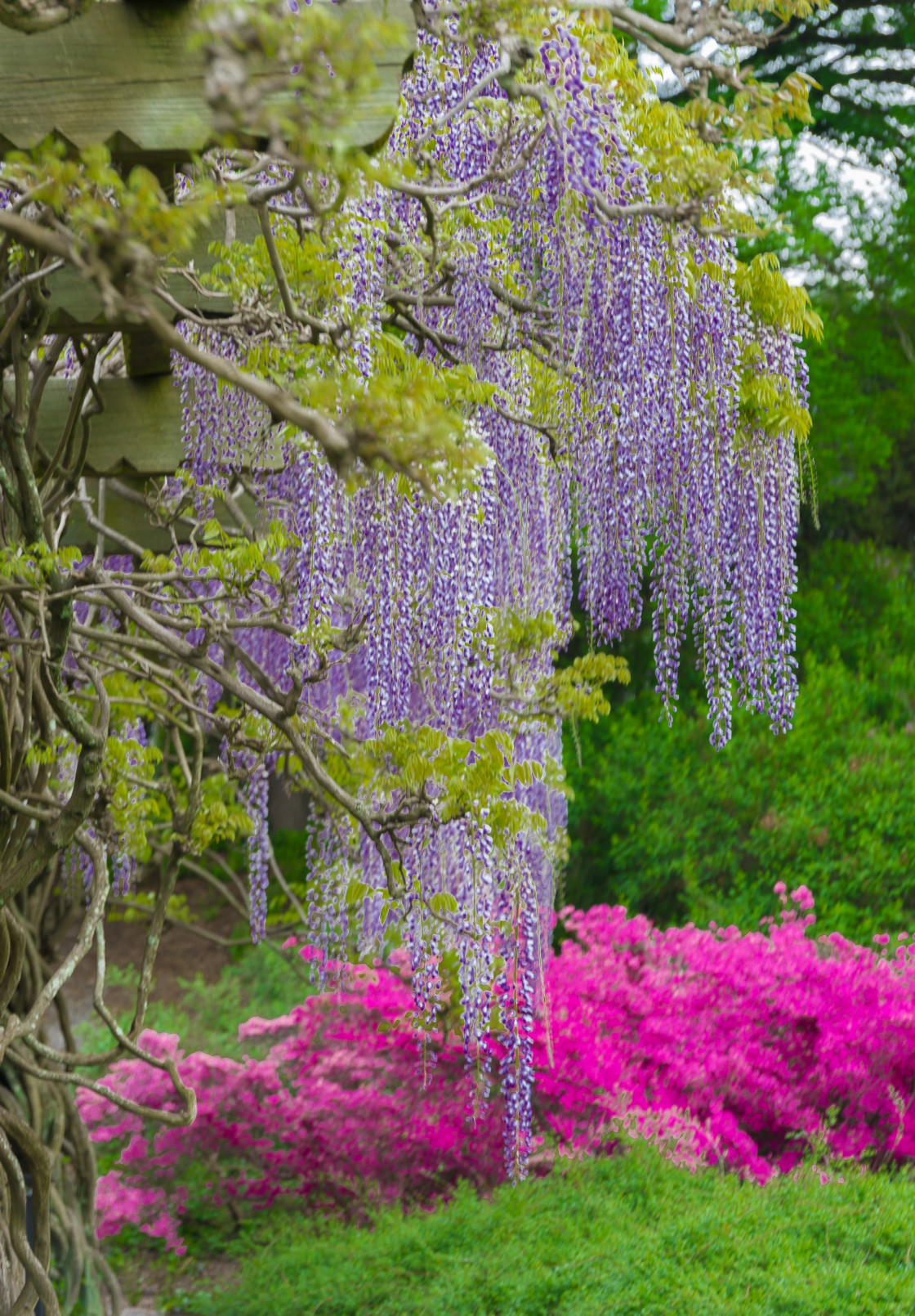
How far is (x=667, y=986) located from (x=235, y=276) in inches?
134

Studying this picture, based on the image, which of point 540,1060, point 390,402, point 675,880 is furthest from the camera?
point 675,880

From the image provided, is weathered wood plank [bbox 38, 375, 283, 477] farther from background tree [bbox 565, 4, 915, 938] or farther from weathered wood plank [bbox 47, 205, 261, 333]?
background tree [bbox 565, 4, 915, 938]

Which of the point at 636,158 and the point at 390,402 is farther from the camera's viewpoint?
the point at 636,158

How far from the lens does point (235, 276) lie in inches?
112

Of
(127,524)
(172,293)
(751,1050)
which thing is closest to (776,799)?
(751,1050)

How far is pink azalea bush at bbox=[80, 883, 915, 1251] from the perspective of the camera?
4.80 metres

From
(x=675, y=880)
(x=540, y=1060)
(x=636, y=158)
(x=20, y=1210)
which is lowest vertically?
(x=675, y=880)

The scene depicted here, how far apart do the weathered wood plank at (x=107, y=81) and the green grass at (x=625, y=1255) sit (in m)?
2.96

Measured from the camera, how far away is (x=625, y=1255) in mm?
3680

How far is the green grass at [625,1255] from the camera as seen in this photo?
11.4 feet

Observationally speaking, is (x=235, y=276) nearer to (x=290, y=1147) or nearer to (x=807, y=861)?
(x=290, y=1147)

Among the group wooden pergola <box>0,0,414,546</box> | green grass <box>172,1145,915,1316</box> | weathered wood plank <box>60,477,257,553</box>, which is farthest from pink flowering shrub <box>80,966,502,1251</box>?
wooden pergola <box>0,0,414,546</box>

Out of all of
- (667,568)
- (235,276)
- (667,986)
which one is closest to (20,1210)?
(235,276)

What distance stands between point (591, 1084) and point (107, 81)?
381 cm
